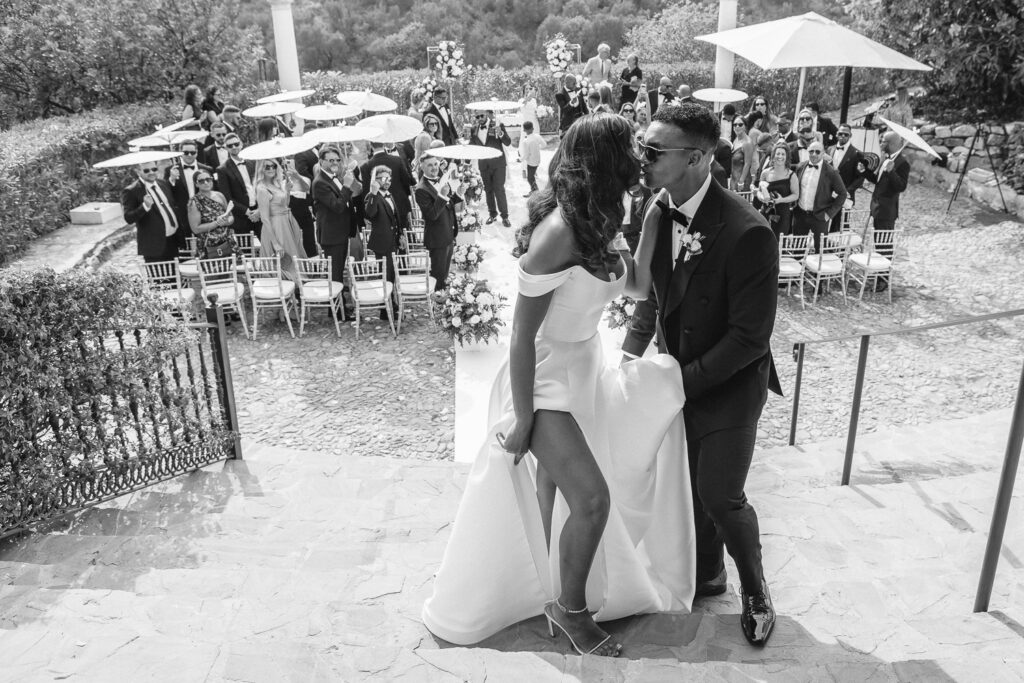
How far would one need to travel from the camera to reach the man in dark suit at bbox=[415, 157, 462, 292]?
9.07 m

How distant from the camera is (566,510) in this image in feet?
11.3

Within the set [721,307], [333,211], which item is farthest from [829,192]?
[721,307]

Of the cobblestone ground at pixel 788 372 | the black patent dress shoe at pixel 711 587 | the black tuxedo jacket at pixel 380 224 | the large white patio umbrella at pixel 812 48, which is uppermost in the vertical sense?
the large white patio umbrella at pixel 812 48

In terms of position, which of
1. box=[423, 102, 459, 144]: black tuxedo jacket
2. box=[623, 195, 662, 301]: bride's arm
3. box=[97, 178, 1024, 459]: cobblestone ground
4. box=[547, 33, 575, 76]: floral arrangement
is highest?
box=[547, 33, 575, 76]: floral arrangement

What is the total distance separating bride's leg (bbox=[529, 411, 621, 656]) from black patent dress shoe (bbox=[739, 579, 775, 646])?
1.71ft

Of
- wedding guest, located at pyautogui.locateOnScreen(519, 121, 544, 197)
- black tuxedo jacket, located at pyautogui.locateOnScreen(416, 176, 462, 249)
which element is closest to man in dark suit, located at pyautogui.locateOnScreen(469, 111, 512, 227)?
wedding guest, located at pyautogui.locateOnScreen(519, 121, 544, 197)

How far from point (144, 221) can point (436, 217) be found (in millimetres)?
3034

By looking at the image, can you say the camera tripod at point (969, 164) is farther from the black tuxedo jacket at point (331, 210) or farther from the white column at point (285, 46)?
the white column at point (285, 46)

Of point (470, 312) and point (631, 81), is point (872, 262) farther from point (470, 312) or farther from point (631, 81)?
point (631, 81)

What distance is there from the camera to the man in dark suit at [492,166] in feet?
39.8

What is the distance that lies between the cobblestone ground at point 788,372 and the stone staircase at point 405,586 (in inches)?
42.9

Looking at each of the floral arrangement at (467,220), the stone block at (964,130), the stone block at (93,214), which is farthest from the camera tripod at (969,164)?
the stone block at (93,214)

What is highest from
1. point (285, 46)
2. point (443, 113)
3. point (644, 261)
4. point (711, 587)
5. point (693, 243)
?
point (285, 46)

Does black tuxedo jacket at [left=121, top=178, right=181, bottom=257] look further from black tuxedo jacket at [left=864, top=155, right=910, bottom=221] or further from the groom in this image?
black tuxedo jacket at [left=864, top=155, right=910, bottom=221]
